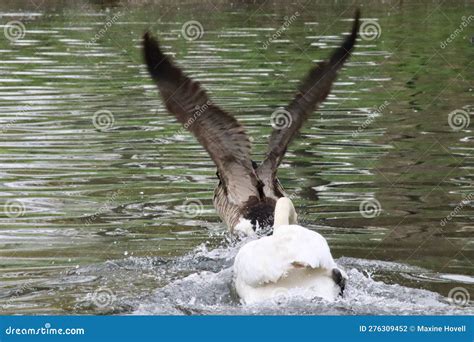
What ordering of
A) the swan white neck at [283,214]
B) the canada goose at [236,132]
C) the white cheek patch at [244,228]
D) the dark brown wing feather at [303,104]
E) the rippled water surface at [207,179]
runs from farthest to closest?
the dark brown wing feather at [303,104], the canada goose at [236,132], the white cheek patch at [244,228], the rippled water surface at [207,179], the swan white neck at [283,214]

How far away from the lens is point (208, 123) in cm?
1252

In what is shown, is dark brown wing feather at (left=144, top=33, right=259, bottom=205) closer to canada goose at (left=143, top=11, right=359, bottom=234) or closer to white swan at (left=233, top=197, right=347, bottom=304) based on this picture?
canada goose at (left=143, top=11, right=359, bottom=234)

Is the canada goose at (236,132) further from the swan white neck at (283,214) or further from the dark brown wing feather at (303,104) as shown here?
the swan white neck at (283,214)

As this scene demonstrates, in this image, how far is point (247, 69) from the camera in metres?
27.1

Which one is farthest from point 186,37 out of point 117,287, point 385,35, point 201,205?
point 117,287

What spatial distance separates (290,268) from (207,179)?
6.58 metres

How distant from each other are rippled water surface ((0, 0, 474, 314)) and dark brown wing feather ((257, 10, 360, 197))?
2.75 ft

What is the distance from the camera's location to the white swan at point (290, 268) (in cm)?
930

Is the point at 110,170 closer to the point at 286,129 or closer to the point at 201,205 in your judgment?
the point at 201,205

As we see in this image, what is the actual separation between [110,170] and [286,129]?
12.7 ft

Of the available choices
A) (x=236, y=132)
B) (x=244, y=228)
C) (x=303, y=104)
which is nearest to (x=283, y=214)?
(x=244, y=228)

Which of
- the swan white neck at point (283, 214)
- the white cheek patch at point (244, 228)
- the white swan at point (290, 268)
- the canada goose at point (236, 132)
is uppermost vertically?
the canada goose at point (236, 132)

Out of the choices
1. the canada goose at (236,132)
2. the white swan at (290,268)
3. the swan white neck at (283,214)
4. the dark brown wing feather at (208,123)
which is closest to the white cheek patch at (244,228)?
the canada goose at (236,132)

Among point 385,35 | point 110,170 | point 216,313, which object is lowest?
point 216,313
